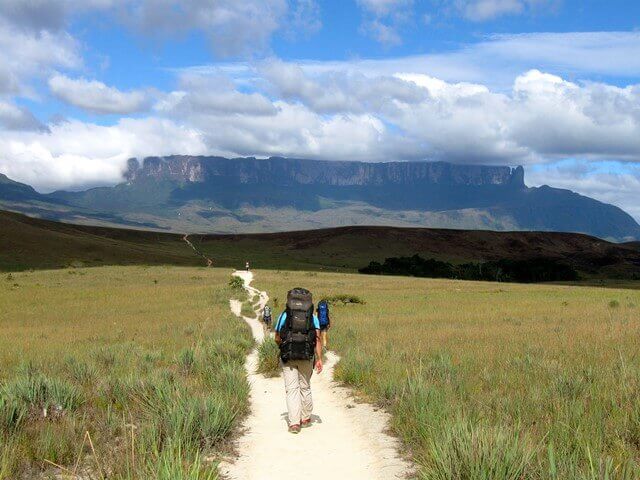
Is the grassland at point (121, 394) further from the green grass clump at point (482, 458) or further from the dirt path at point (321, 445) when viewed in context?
the green grass clump at point (482, 458)

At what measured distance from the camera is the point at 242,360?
1468 cm

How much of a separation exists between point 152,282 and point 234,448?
145 feet

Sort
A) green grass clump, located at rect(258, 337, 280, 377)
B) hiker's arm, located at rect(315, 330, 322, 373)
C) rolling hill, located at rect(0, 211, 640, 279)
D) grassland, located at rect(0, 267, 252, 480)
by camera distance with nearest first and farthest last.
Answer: grassland, located at rect(0, 267, 252, 480) < hiker's arm, located at rect(315, 330, 322, 373) < green grass clump, located at rect(258, 337, 280, 377) < rolling hill, located at rect(0, 211, 640, 279)

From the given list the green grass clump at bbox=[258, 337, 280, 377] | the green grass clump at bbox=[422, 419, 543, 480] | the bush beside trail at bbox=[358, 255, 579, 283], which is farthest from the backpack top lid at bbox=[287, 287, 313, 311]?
the bush beside trail at bbox=[358, 255, 579, 283]

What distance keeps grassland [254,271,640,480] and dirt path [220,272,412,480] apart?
0.38 meters

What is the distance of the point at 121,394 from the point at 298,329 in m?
3.22

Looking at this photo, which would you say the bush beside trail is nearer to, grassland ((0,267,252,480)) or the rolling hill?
the rolling hill

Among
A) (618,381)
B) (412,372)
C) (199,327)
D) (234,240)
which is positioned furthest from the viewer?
(234,240)

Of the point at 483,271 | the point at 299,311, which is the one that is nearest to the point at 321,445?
the point at 299,311

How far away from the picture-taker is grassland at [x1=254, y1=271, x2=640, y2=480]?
18.2 feet

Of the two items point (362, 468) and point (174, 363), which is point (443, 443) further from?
point (174, 363)

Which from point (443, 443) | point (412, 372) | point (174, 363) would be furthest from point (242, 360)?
point (443, 443)

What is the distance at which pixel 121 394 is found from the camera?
30.3ft

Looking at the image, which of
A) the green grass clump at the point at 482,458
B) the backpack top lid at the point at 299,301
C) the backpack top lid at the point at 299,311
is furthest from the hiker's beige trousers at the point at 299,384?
the green grass clump at the point at 482,458
